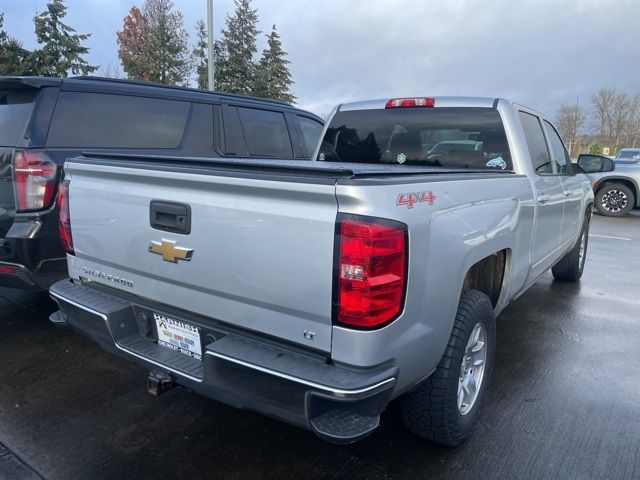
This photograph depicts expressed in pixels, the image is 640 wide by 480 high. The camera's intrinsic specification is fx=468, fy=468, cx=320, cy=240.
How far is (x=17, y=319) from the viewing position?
4195 millimetres

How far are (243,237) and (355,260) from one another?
0.52 meters

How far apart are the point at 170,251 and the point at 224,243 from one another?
14.2 inches

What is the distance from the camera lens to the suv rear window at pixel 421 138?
347 cm

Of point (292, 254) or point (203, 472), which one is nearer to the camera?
point (292, 254)

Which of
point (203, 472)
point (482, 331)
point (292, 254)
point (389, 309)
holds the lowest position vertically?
point (203, 472)

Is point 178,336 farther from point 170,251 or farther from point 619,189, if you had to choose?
point 619,189

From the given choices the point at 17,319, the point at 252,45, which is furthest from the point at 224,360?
the point at 252,45

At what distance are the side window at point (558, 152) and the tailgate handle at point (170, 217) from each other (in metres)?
3.41

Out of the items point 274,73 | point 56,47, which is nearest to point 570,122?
point 274,73

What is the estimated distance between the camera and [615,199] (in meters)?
12.3

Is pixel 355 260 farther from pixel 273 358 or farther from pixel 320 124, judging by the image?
pixel 320 124

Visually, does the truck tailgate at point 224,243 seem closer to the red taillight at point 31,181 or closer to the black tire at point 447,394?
the black tire at point 447,394

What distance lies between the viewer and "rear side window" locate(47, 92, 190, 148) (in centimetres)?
371

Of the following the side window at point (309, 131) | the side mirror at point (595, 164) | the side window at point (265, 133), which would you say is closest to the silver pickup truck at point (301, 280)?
the side mirror at point (595, 164)
